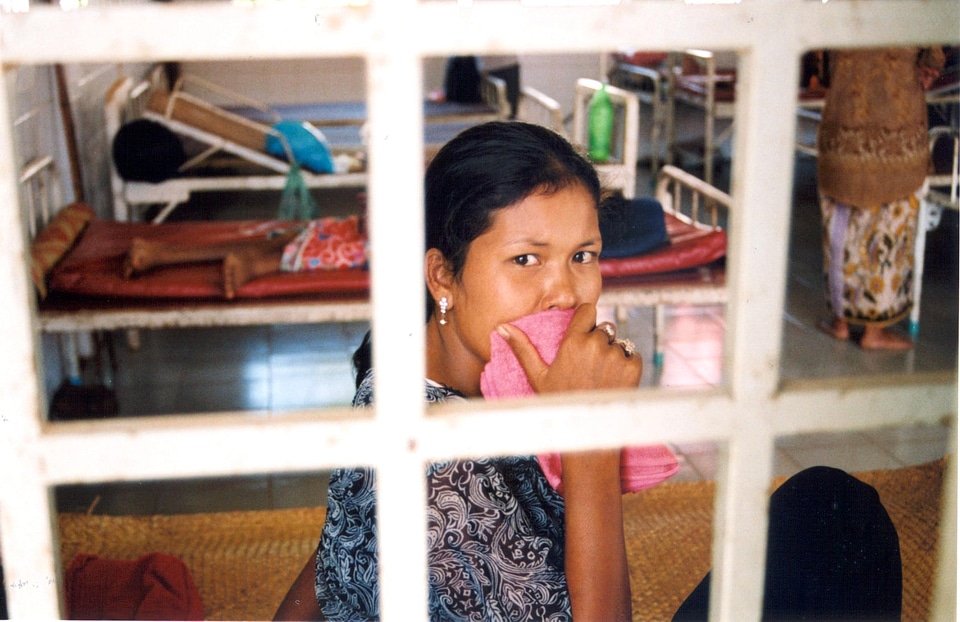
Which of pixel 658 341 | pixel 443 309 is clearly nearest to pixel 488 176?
pixel 443 309

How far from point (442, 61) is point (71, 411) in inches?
236

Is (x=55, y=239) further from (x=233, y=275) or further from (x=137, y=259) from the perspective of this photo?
(x=233, y=275)

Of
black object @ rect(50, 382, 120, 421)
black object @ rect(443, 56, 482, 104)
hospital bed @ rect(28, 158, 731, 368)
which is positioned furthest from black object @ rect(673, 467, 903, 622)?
black object @ rect(443, 56, 482, 104)

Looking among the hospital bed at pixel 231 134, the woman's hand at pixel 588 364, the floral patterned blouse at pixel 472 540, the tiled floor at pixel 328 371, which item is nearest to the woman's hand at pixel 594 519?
the woman's hand at pixel 588 364

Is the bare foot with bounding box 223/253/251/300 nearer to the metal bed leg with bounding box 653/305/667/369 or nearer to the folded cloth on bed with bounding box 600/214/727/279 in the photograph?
the folded cloth on bed with bounding box 600/214/727/279

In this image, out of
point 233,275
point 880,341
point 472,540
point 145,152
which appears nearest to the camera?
point 472,540

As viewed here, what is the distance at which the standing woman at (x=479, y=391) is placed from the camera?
3.42 feet

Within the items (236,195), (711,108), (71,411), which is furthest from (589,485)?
(236,195)

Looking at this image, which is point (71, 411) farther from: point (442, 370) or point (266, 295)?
point (442, 370)

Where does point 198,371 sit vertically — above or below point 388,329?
below

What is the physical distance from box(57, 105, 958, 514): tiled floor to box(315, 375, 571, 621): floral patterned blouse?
1.47 metres

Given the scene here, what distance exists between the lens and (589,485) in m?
1.04

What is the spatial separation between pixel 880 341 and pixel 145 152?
3053mm

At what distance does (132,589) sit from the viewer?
1.89 meters
